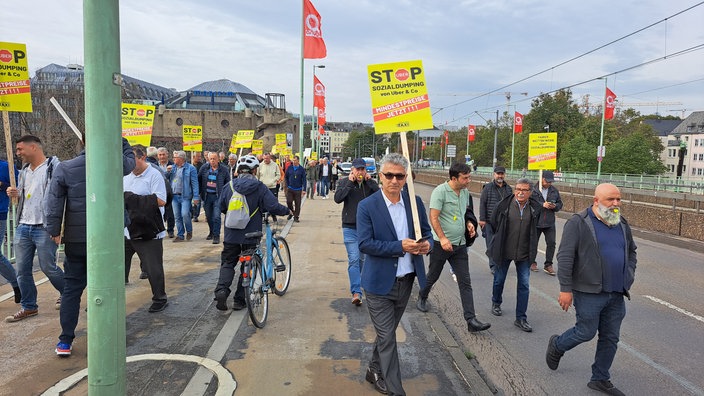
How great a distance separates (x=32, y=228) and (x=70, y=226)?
41.6 inches

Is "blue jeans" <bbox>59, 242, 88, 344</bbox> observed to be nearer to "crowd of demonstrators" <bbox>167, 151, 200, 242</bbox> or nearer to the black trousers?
the black trousers

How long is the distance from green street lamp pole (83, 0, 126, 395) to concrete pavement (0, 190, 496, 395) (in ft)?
4.04

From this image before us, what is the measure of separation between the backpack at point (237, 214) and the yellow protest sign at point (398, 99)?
1.97 metres

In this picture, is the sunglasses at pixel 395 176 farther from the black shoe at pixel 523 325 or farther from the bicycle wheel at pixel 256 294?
the black shoe at pixel 523 325

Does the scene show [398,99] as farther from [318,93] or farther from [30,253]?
[318,93]

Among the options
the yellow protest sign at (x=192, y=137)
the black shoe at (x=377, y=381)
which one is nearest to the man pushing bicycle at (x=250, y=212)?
the black shoe at (x=377, y=381)

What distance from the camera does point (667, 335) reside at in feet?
18.5

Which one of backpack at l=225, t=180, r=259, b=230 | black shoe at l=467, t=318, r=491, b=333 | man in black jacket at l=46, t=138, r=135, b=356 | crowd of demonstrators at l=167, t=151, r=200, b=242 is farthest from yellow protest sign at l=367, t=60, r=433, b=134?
crowd of demonstrators at l=167, t=151, r=200, b=242

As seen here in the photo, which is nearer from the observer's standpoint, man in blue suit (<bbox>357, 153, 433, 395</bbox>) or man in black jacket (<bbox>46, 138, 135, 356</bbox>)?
man in blue suit (<bbox>357, 153, 433, 395</bbox>)

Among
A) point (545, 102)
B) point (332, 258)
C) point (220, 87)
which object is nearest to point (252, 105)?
point (220, 87)

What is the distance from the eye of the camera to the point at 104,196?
2.58 metres

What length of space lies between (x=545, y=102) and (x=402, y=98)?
224 ft

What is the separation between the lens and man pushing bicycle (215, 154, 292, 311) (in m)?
5.50

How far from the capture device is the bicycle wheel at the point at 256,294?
5070mm
